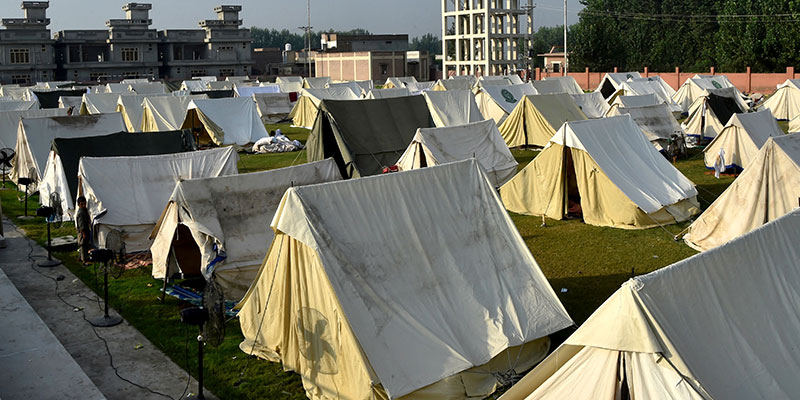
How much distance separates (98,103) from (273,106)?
360 inches

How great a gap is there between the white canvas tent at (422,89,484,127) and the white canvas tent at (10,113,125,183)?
9.73 meters

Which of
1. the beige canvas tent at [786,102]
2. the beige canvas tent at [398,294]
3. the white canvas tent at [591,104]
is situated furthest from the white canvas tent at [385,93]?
the beige canvas tent at [398,294]

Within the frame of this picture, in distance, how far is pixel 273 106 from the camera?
39938mm

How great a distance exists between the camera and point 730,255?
7.19m

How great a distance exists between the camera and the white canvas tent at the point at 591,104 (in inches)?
1171

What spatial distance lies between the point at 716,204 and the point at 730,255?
24.9 ft

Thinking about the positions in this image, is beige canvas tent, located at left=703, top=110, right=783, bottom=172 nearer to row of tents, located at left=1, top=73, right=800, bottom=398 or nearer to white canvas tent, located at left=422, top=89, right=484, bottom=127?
row of tents, located at left=1, top=73, right=800, bottom=398

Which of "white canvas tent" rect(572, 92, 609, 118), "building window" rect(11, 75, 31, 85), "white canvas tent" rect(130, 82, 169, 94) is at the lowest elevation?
"white canvas tent" rect(572, 92, 609, 118)

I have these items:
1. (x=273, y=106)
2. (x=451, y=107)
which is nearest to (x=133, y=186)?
(x=451, y=107)

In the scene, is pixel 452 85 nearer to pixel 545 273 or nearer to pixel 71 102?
pixel 71 102

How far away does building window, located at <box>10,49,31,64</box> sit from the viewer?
3030 inches

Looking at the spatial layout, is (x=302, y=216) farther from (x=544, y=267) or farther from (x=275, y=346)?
(x=544, y=267)

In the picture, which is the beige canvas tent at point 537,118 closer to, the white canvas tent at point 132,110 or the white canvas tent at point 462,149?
the white canvas tent at point 462,149

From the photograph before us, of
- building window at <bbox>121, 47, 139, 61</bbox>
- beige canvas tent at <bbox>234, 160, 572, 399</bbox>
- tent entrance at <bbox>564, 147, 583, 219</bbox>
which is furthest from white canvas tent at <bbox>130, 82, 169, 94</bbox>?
beige canvas tent at <bbox>234, 160, 572, 399</bbox>
